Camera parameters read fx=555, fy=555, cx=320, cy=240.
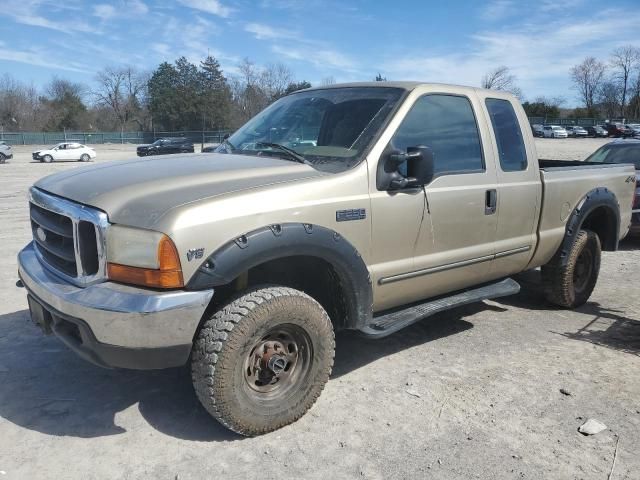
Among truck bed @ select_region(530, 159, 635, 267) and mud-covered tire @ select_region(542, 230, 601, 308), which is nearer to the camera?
truck bed @ select_region(530, 159, 635, 267)

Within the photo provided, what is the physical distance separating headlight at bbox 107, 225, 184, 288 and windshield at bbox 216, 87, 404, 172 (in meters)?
1.19

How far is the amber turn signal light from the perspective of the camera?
8.64ft

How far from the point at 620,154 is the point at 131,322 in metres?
9.55

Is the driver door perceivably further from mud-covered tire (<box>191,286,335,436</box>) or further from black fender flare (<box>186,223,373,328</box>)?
mud-covered tire (<box>191,286,335,436</box>)

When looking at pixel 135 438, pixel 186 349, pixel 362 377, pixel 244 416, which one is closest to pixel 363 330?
pixel 362 377

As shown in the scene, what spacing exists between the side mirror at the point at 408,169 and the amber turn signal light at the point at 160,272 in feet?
4.57

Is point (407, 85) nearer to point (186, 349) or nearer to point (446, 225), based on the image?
point (446, 225)

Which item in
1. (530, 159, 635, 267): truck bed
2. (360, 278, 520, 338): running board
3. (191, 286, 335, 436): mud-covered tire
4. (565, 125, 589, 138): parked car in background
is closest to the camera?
(191, 286, 335, 436): mud-covered tire

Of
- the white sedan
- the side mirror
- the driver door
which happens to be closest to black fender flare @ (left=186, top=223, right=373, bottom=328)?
the driver door

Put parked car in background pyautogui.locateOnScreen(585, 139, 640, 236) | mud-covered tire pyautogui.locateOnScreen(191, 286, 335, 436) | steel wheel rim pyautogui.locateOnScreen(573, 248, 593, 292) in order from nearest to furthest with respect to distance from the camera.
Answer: mud-covered tire pyautogui.locateOnScreen(191, 286, 335, 436) → steel wheel rim pyautogui.locateOnScreen(573, 248, 593, 292) → parked car in background pyautogui.locateOnScreen(585, 139, 640, 236)

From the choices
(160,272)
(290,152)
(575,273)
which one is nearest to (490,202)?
(290,152)

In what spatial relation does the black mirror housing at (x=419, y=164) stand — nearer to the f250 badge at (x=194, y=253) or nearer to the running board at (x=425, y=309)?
the running board at (x=425, y=309)

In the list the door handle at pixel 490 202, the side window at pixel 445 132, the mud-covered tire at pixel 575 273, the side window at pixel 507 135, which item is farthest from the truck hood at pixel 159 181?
the mud-covered tire at pixel 575 273

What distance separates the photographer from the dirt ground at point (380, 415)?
2.87 m
